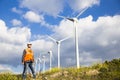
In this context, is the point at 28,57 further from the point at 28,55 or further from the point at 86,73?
the point at 86,73

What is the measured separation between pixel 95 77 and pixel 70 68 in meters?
2.95

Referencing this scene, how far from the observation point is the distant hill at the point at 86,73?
21.9 meters

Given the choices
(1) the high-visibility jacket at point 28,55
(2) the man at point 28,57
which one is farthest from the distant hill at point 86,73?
(1) the high-visibility jacket at point 28,55

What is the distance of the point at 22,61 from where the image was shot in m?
20.8

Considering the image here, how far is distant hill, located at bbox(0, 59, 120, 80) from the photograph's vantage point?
21.9 m

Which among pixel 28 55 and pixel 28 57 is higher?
pixel 28 55

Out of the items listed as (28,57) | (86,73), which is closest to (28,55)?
(28,57)

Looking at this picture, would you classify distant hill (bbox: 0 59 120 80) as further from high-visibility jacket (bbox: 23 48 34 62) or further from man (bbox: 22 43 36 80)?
high-visibility jacket (bbox: 23 48 34 62)

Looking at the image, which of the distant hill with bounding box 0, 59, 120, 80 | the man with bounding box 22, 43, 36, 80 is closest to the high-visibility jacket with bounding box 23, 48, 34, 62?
the man with bounding box 22, 43, 36, 80

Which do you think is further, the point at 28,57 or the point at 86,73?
the point at 86,73

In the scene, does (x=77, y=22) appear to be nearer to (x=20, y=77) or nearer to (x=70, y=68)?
(x=70, y=68)

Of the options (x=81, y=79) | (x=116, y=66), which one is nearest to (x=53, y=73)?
(x=81, y=79)

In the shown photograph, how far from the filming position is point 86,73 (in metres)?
22.9

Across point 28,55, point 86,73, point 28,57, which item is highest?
point 28,55
